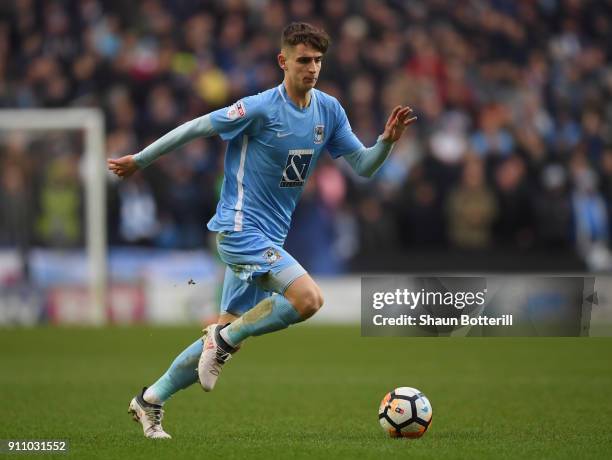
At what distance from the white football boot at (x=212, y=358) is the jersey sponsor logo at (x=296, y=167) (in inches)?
38.8

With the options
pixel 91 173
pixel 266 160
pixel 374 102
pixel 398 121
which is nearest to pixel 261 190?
pixel 266 160

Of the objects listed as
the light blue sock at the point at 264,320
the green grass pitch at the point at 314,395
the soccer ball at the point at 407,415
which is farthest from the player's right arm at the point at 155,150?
the soccer ball at the point at 407,415

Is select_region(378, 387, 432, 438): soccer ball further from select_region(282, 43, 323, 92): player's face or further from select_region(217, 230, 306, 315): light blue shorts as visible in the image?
select_region(282, 43, 323, 92): player's face

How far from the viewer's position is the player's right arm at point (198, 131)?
23.0 feet

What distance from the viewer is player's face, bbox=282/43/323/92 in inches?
281

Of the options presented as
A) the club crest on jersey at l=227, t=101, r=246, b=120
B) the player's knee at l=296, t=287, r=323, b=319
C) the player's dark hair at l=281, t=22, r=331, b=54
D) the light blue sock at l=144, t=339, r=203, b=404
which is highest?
the player's dark hair at l=281, t=22, r=331, b=54

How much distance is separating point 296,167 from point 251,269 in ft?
2.27

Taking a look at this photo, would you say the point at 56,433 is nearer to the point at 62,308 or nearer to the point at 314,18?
the point at 62,308

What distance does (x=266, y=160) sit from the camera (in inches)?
286

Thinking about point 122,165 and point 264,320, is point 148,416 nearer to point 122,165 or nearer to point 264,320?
point 264,320

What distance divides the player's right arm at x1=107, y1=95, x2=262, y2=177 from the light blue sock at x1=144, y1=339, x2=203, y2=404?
114 cm

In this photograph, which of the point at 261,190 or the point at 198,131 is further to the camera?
the point at 261,190

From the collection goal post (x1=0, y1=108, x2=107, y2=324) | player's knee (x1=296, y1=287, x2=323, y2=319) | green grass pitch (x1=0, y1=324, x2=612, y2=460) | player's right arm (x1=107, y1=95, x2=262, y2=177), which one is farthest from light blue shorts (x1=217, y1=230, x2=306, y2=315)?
goal post (x1=0, y1=108, x2=107, y2=324)

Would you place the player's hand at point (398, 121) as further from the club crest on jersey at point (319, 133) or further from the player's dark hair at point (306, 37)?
the player's dark hair at point (306, 37)
